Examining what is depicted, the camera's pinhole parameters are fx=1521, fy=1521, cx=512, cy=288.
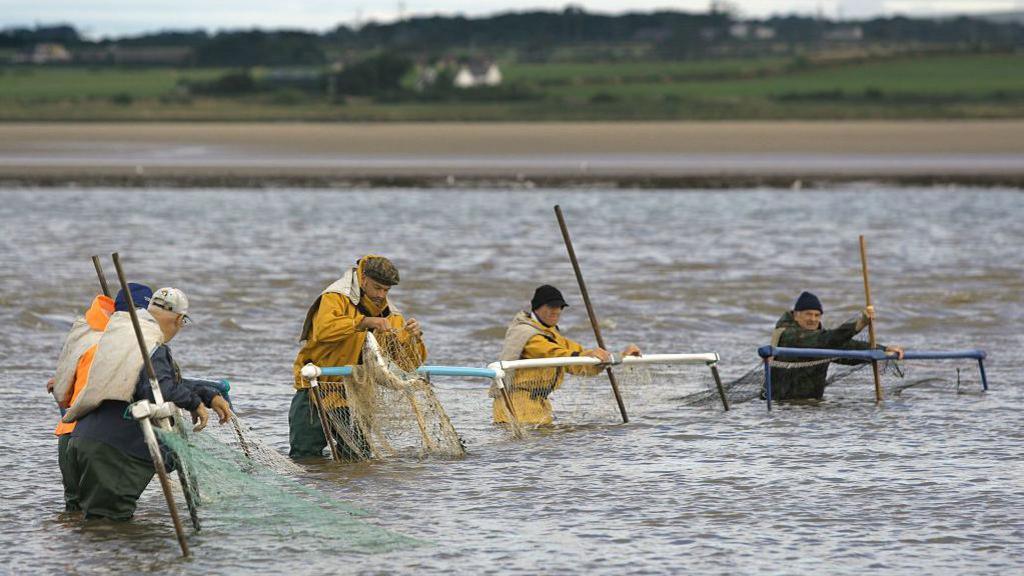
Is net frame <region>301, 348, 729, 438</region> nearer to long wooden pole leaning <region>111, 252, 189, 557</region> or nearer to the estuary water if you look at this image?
the estuary water

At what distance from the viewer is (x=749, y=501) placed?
8719 mm

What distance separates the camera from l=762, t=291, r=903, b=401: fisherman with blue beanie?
A: 11289 millimetres

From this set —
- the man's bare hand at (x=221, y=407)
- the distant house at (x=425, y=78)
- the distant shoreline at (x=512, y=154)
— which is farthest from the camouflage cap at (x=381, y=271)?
the distant house at (x=425, y=78)

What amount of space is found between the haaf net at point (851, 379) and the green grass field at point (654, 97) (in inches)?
1672

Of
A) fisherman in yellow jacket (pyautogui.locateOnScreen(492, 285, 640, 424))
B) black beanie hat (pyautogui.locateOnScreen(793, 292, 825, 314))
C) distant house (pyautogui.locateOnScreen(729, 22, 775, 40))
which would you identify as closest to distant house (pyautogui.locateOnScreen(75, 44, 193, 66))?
distant house (pyautogui.locateOnScreen(729, 22, 775, 40))

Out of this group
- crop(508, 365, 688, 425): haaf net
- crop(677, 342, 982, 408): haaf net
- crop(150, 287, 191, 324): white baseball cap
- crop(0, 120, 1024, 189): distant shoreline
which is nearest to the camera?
crop(150, 287, 191, 324): white baseball cap

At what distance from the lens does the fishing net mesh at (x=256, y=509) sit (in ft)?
25.3

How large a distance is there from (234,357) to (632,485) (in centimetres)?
611

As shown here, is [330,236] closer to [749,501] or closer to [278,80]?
[749,501]

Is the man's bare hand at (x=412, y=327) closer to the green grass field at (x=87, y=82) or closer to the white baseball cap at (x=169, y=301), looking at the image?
the white baseball cap at (x=169, y=301)

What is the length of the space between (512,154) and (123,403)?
3661 cm

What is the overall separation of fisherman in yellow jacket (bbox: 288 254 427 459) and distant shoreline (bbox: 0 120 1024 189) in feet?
89.1

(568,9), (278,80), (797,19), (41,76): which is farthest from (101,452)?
(797,19)

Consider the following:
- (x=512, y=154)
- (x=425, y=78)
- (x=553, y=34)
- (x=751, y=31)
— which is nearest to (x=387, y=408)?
(x=512, y=154)
